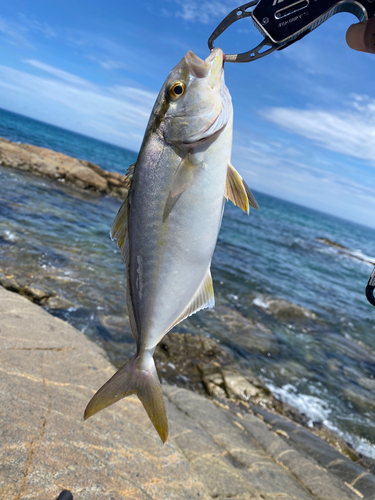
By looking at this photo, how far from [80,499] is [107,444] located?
0.72 m

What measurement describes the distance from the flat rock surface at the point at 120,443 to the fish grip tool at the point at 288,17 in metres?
3.04

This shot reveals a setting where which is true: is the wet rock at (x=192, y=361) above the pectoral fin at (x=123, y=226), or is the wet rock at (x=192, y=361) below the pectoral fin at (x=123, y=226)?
below

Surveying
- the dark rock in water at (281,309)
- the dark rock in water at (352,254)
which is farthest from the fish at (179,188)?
the dark rock in water at (352,254)

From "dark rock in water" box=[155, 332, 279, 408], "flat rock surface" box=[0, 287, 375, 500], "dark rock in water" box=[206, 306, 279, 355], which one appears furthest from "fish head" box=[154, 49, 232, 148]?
"dark rock in water" box=[206, 306, 279, 355]

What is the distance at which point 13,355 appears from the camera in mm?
4223

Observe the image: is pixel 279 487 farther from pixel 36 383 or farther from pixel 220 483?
pixel 36 383

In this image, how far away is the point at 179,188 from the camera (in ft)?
5.57

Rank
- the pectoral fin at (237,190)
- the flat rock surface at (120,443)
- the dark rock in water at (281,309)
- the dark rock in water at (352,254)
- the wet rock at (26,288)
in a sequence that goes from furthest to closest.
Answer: the dark rock in water at (352,254) < the dark rock in water at (281,309) < the wet rock at (26,288) < the flat rock surface at (120,443) < the pectoral fin at (237,190)

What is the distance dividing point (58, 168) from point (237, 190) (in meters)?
24.0

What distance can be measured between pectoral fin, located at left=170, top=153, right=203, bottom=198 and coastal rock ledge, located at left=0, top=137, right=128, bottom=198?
20.3 m

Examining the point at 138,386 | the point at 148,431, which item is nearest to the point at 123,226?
the point at 138,386

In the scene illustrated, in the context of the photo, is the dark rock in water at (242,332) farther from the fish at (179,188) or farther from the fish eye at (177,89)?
the fish eye at (177,89)

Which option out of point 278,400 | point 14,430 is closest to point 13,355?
point 14,430

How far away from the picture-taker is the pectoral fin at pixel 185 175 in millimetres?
1700
